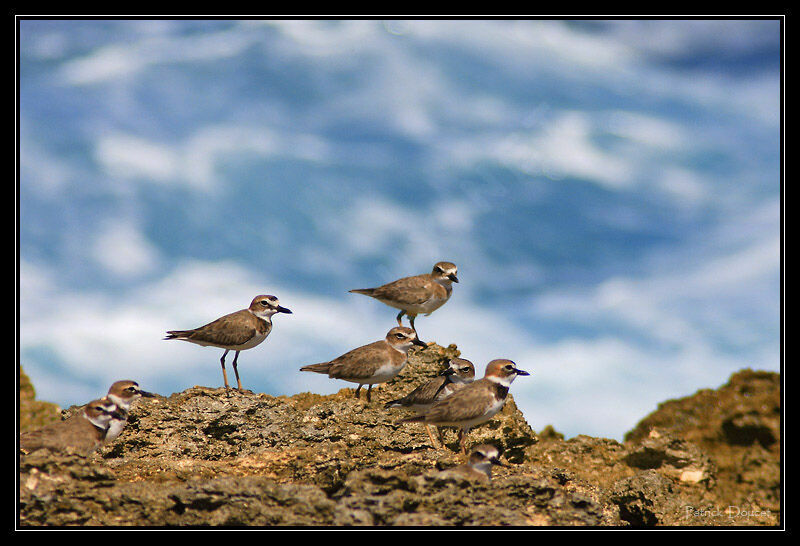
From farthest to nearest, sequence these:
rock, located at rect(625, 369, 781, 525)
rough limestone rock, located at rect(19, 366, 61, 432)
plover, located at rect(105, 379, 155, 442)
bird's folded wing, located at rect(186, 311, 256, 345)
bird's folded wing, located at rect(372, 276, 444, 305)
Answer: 1. rough limestone rock, located at rect(19, 366, 61, 432)
2. rock, located at rect(625, 369, 781, 525)
3. bird's folded wing, located at rect(372, 276, 444, 305)
4. bird's folded wing, located at rect(186, 311, 256, 345)
5. plover, located at rect(105, 379, 155, 442)

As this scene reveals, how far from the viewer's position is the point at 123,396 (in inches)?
572

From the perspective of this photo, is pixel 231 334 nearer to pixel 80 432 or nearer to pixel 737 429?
pixel 80 432

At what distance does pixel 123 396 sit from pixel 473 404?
7.18 m

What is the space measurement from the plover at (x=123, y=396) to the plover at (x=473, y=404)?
560 cm

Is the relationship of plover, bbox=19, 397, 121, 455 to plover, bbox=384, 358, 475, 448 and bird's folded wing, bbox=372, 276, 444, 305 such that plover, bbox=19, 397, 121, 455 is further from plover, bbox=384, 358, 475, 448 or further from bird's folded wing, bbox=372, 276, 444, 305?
bird's folded wing, bbox=372, 276, 444, 305

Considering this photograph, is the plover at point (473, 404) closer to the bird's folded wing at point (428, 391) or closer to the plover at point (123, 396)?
the bird's folded wing at point (428, 391)

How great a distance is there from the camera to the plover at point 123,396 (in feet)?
46.8

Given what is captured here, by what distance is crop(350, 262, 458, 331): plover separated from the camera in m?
19.2

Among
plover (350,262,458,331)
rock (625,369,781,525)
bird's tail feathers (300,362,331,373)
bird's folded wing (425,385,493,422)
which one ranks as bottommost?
rock (625,369,781,525)

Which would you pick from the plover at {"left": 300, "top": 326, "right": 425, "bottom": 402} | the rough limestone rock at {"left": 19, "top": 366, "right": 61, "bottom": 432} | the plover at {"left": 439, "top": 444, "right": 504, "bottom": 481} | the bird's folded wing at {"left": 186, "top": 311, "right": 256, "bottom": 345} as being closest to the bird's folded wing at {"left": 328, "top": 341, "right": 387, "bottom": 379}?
the plover at {"left": 300, "top": 326, "right": 425, "bottom": 402}

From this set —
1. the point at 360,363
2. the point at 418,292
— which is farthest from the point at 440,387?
the point at 418,292

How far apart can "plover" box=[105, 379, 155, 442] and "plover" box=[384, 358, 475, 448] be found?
554cm

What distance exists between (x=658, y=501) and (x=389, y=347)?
6.95m
